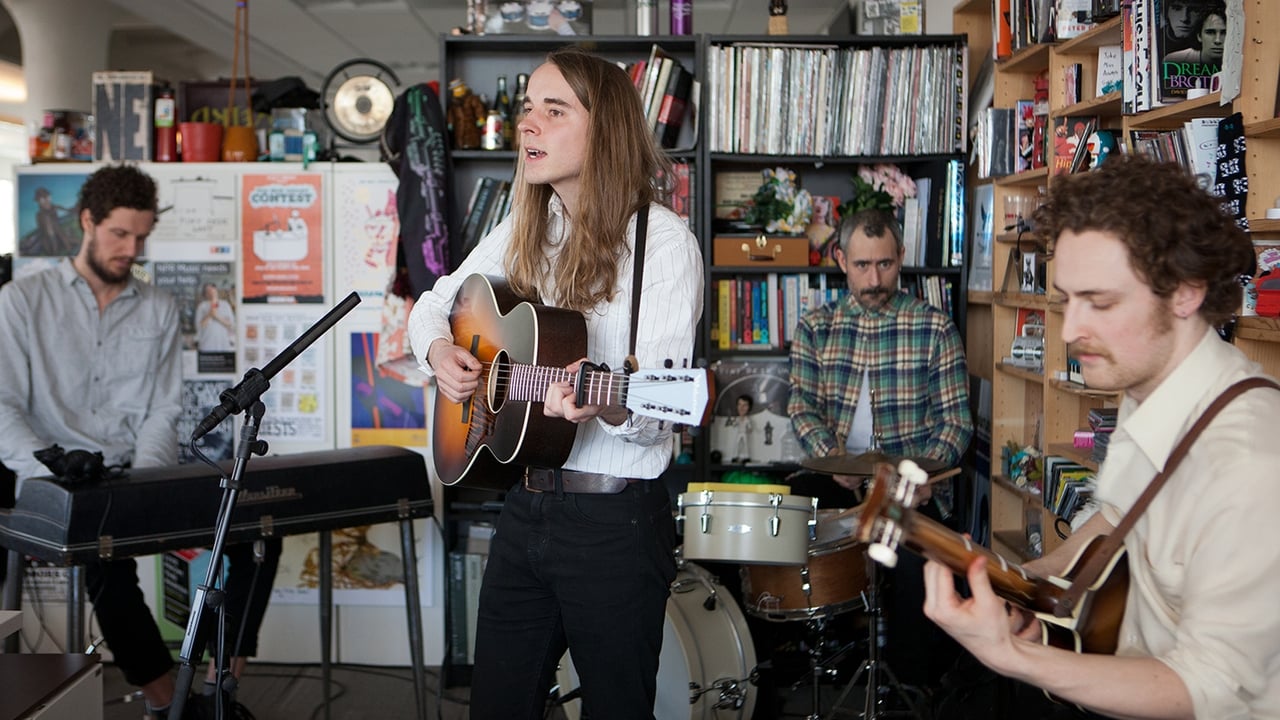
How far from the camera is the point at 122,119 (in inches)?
157

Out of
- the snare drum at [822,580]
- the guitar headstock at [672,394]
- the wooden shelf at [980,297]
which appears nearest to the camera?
the guitar headstock at [672,394]

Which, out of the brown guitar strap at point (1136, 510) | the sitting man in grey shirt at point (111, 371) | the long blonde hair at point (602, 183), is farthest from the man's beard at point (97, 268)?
the brown guitar strap at point (1136, 510)

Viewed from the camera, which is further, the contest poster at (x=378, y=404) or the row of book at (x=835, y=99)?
the contest poster at (x=378, y=404)

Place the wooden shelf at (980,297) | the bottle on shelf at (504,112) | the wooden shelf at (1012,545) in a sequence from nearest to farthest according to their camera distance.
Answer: the wooden shelf at (1012,545), the wooden shelf at (980,297), the bottle on shelf at (504,112)

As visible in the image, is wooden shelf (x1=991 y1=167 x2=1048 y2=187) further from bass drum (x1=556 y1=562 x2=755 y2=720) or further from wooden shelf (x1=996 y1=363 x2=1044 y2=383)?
bass drum (x1=556 y1=562 x2=755 y2=720)

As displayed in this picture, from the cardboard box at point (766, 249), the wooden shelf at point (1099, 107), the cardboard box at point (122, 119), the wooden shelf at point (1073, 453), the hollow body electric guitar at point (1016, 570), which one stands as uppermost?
the cardboard box at point (122, 119)

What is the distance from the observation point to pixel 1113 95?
2.75m

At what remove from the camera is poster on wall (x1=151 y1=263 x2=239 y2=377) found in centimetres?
397

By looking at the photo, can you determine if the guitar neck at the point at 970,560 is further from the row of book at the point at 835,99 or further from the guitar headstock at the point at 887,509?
the row of book at the point at 835,99

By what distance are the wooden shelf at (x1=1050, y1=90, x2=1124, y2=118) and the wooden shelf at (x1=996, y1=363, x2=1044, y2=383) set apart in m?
0.74

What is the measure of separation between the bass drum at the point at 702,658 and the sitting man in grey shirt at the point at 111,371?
1.20 metres

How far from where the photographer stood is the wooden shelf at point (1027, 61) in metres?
3.19

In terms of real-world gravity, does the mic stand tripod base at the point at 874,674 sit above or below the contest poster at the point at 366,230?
below

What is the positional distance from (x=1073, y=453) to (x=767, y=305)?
50.3 inches
